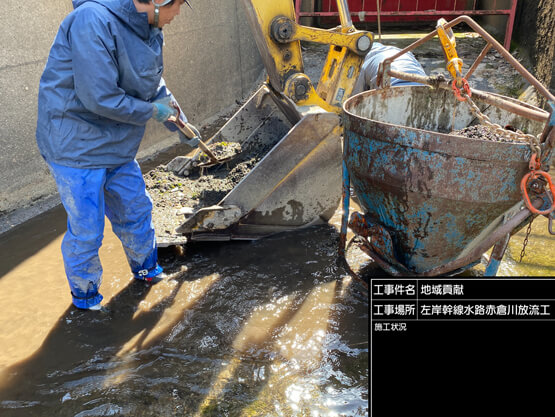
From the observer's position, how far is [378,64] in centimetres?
394

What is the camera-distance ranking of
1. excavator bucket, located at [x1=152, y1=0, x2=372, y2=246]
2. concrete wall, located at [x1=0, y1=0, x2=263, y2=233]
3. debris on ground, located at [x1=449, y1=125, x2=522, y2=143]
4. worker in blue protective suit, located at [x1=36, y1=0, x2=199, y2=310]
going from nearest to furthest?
worker in blue protective suit, located at [x1=36, y1=0, x2=199, y2=310]
debris on ground, located at [x1=449, y1=125, x2=522, y2=143]
excavator bucket, located at [x1=152, y1=0, x2=372, y2=246]
concrete wall, located at [x1=0, y1=0, x2=263, y2=233]

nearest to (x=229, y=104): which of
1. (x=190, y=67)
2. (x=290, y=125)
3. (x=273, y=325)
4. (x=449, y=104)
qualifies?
(x=190, y=67)

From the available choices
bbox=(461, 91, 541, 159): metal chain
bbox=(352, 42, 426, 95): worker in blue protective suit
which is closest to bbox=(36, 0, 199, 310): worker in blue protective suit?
bbox=(461, 91, 541, 159): metal chain

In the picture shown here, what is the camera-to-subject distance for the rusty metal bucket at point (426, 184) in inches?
80.4

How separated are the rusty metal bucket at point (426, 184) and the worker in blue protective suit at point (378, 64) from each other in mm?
1123

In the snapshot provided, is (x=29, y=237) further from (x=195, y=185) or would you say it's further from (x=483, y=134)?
(x=483, y=134)

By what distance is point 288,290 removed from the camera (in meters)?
2.91

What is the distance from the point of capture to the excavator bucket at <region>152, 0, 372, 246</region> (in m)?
3.12

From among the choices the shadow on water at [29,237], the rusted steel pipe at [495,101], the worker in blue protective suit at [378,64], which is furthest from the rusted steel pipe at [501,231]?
the shadow on water at [29,237]

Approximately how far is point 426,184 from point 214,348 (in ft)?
4.53

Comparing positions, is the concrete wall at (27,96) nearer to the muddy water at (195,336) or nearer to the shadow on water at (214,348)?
the muddy water at (195,336)

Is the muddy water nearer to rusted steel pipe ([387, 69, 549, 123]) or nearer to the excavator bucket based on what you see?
the excavator bucket

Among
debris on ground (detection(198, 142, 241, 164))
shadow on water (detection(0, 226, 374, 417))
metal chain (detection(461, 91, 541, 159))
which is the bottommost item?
shadow on water (detection(0, 226, 374, 417))

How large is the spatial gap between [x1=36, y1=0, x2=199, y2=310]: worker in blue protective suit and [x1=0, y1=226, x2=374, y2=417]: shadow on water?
0.37 m
